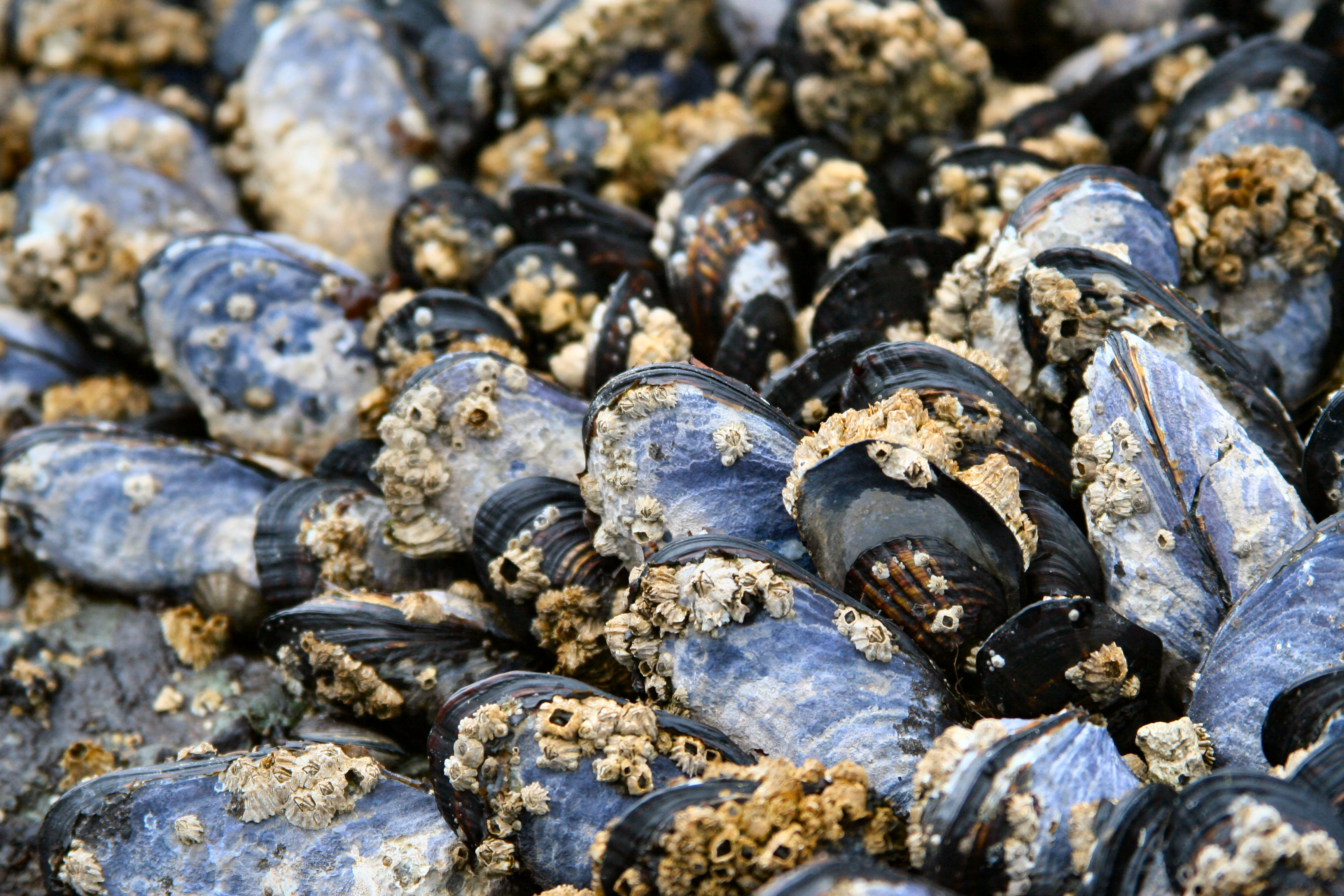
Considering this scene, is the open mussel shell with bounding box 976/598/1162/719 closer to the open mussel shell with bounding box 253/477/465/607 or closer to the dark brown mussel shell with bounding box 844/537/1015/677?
the dark brown mussel shell with bounding box 844/537/1015/677

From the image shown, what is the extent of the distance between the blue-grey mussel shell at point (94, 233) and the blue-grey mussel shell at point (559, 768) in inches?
85.3

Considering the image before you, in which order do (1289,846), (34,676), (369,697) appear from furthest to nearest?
1. (34,676)
2. (369,697)
3. (1289,846)

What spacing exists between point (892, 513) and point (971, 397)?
1.20ft

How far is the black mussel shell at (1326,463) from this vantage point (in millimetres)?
1997

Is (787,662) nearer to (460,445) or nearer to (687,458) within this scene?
(687,458)

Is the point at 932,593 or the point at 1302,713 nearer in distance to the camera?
the point at 1302,713

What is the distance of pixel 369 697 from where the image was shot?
7.36 feet

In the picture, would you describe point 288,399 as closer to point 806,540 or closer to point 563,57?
point 563,57

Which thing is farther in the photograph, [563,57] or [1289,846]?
[563,57]

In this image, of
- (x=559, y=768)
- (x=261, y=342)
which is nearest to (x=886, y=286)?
(x=559, y=768)

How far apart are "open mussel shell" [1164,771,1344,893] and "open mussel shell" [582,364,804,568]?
92 centimetres

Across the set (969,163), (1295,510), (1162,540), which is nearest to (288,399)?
(969,163)

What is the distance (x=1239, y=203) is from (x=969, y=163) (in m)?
0.75

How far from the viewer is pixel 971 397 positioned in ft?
6.84
